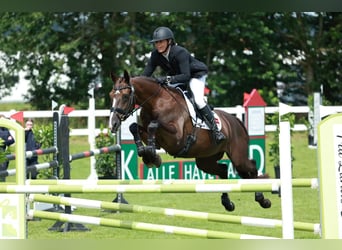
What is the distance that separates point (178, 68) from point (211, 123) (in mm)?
567

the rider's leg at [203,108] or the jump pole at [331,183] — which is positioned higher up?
the rider's leg at [203,108]

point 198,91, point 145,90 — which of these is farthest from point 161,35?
point 198,91

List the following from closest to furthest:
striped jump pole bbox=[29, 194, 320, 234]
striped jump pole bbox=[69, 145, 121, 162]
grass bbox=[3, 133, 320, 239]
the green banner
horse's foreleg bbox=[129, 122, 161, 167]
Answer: striped jump pole bbox=[29, 194, 320, 234] < horse's foreleg bbox=[129, 122, 161, 167] < grass bbox=[3, 133, 320, 239] < striped jump pole bbox=[69, 145, 121, 162] < the green banner

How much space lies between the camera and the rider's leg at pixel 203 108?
589cm

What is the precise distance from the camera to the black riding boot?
232 inches

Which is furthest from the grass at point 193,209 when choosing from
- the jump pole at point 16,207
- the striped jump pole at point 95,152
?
the jump pole at point 16,207

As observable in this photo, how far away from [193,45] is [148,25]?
4.76ft

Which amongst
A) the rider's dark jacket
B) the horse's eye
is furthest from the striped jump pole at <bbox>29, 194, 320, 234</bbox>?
the rider's dark jacket

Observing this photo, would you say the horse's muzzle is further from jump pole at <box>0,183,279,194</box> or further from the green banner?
the green banner

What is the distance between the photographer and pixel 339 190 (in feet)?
12.0

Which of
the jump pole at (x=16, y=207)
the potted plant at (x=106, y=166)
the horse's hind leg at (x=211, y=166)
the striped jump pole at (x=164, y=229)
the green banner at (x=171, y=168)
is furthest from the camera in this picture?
the potted plant at (x=106, y=166)

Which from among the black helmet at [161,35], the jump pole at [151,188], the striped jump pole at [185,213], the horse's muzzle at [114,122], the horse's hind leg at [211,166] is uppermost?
the black helmet at [161,35]

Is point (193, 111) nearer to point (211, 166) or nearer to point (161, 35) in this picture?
point (211, 166)

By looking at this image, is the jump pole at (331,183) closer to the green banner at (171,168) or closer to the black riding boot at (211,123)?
the black riding boot at (211,123)
